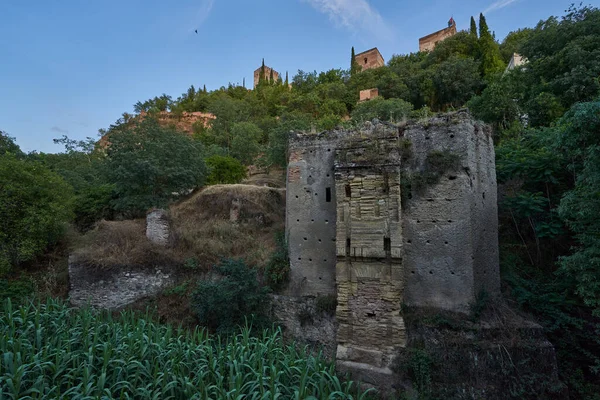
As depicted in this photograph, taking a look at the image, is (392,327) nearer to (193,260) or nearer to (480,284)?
(480,284)

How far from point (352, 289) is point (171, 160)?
10.9m

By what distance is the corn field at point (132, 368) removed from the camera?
423 centimetres

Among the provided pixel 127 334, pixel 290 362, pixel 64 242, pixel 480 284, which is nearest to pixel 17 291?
Result: pixel 64 242

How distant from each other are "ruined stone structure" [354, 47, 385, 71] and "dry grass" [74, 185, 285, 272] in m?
39.3

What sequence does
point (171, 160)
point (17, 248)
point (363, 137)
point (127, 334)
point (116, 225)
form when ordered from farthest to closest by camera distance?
1. point (171, 160)
2. point (116, 225)
3. point (17, 248)
4. point (363, 137)
5. point (127, 334)

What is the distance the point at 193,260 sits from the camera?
10219 mm

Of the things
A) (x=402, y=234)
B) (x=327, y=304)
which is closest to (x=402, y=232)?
(x=402, y=234)

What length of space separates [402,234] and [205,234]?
7373 millimetres

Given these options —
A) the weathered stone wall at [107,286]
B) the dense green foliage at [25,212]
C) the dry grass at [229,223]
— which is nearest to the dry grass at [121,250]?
the weathered stone wall at [107,286]

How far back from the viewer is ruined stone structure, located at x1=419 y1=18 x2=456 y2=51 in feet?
140

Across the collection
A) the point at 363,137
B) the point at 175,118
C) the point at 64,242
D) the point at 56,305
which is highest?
the point at 175,118

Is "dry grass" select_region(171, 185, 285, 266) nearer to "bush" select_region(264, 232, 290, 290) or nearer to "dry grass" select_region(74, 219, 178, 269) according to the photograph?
"bush" select_region(264, 232, 290, 290)

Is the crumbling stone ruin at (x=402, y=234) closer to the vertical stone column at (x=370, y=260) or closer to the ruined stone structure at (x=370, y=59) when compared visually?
the vertical stone column at (x=370, y=260)

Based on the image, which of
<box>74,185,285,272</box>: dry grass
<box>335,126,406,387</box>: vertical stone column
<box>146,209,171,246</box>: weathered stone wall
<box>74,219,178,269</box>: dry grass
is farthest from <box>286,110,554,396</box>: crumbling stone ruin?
<box>146,209,171,246</box>: weathered stone wall
